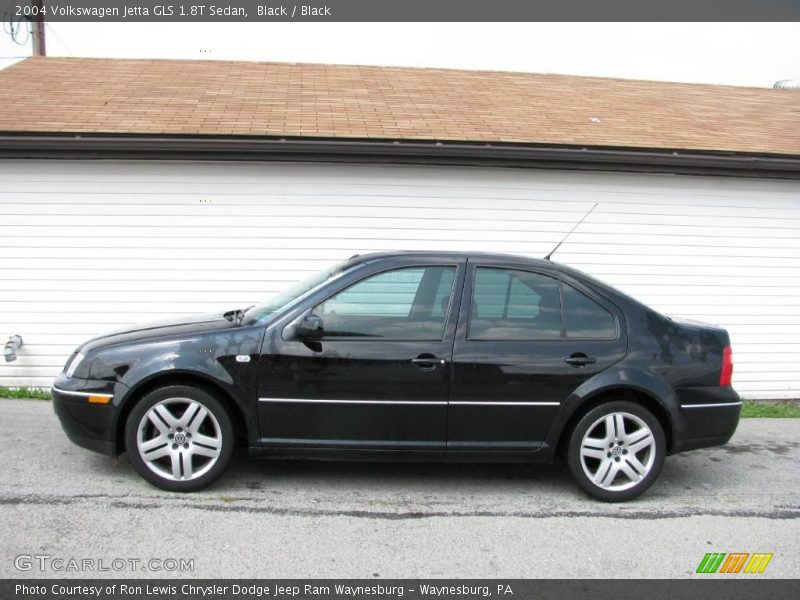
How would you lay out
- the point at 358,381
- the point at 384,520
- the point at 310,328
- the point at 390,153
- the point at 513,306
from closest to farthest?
1. the point at 384,520
2. the point at 310,328
3. the point at 358,381
4. the point at 513,306
5. the point at 390,153

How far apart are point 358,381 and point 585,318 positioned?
5.17ft

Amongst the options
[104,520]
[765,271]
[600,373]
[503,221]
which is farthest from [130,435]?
[765,271]

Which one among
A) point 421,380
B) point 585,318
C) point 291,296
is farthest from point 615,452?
point 291,296

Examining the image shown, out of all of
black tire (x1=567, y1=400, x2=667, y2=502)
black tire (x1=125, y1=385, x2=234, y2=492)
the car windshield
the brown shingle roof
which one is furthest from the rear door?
the brown shingle roof

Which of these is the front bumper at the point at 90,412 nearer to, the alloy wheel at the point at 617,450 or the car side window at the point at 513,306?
the car side window at the point at 513,306

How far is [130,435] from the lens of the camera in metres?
4.31

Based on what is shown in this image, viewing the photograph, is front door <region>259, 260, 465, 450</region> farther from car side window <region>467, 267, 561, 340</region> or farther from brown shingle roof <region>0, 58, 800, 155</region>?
brown shingle roof <region>0, 58, 800, 155</region>

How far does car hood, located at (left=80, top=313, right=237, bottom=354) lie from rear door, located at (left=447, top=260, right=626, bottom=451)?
159cm

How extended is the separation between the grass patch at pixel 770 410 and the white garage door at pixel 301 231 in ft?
1.08

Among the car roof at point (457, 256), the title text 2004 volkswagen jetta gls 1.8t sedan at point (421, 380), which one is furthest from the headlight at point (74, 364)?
the car roof at point (457, 256)

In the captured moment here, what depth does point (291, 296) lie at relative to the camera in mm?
4715

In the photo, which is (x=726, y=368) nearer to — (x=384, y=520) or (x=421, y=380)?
(x=421, y=380)

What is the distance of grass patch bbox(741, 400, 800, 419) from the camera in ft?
24.7
